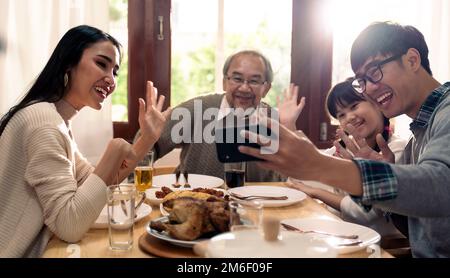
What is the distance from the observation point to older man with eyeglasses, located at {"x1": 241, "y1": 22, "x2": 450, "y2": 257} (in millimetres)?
909

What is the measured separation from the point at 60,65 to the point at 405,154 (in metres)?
1.13

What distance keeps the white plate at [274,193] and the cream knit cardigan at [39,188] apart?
534mm

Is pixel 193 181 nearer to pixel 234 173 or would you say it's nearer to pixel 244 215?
pixel 234 173

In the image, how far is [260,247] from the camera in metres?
0.70

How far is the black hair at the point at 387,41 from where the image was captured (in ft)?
4.26

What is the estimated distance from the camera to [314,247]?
0.72 m

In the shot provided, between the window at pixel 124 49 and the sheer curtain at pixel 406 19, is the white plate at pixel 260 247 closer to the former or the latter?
the window at pixel 124 49

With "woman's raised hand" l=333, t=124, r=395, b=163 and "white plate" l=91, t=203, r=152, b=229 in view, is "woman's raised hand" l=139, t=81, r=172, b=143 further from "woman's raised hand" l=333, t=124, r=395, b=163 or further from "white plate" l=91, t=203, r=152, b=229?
"woman's raised hand" l=333, t=124, r=395, b=163

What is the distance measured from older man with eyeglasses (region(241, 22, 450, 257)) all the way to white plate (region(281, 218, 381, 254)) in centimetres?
9

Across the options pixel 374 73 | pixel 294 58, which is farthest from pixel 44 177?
pixel 294 58

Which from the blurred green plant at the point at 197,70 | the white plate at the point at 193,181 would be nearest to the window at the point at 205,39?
the blurred green plant at the point at 197,70

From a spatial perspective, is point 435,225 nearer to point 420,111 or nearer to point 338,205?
point 420,111

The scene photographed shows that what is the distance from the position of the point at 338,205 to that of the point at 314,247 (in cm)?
94
